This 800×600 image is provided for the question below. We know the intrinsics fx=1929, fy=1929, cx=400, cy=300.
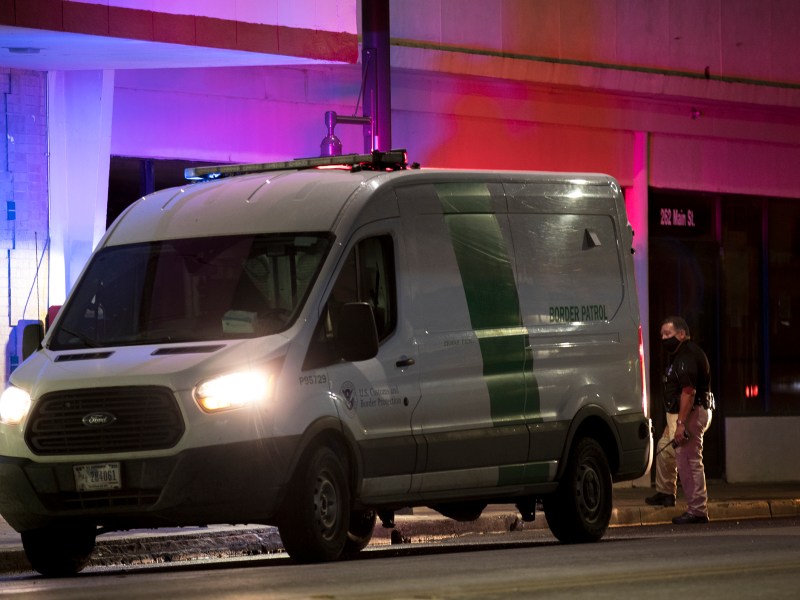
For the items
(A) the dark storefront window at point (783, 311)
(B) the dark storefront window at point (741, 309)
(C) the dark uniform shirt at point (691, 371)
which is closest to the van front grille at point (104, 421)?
(C) the dark uniform shirt at point (691, 371)

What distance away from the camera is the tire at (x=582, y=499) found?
14562 mm

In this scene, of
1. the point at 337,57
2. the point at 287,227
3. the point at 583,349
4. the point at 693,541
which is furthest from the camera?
the point at 337,57

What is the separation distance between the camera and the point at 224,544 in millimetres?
15766

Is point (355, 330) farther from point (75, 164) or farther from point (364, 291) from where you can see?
point (75, 164)

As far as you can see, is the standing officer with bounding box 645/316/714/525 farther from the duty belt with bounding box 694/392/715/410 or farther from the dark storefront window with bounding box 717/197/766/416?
the dark storefront window with bounding box 717/197/766/416

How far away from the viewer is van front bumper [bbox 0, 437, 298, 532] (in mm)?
11484

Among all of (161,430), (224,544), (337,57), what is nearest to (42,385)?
(161,430)

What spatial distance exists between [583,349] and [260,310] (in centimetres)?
347

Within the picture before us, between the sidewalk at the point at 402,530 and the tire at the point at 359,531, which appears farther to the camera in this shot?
the sidewalk at the point at 402,530

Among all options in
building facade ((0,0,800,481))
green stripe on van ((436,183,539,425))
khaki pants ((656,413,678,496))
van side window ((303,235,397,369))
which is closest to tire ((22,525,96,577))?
van side window ((303,235,397,369))

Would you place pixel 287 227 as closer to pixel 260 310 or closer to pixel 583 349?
pixel 260 310

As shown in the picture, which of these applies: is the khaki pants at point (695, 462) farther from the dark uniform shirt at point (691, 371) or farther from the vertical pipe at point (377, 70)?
the vertical pipe at point (377, 70)

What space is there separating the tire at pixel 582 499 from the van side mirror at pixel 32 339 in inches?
161

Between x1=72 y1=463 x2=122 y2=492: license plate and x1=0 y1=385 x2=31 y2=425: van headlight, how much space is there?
0.57 meters
